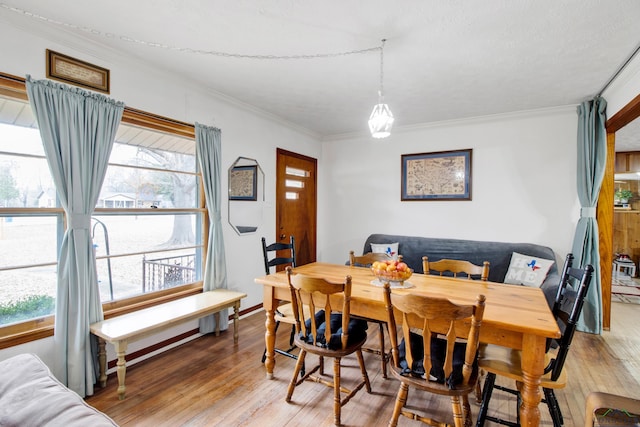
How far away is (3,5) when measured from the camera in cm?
188

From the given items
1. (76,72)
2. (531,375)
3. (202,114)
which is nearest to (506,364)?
(531,375)

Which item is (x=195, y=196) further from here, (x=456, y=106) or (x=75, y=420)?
(x=456, y=106)

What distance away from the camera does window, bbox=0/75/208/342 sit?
81.9 inches

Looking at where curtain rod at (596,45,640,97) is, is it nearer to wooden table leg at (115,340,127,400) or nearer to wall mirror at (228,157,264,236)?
wall mirror at (228,157,264,236)

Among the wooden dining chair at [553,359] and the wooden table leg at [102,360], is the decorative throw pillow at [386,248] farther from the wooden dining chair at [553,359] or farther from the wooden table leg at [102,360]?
the wooden table leg at [102,360]

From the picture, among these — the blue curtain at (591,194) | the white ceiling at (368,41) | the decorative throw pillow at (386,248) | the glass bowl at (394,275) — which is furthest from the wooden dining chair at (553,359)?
the decorative throw pillow at (386,248)

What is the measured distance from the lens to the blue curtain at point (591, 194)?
3.32 metres

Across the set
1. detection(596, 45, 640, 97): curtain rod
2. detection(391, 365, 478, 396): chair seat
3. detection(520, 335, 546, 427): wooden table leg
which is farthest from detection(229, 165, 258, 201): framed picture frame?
detection(596, 45, 640, 97): curtain rod

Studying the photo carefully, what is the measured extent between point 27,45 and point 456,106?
154 inches

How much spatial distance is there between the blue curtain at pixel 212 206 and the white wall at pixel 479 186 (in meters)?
2.24

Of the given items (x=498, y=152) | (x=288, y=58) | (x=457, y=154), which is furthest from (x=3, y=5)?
(x=498, y=152)

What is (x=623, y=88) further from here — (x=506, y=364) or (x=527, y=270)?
(x=506, y=364)

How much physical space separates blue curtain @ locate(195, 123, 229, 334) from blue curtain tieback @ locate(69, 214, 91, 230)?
107 centimetres

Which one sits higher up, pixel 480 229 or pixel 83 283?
pixel 480 229
